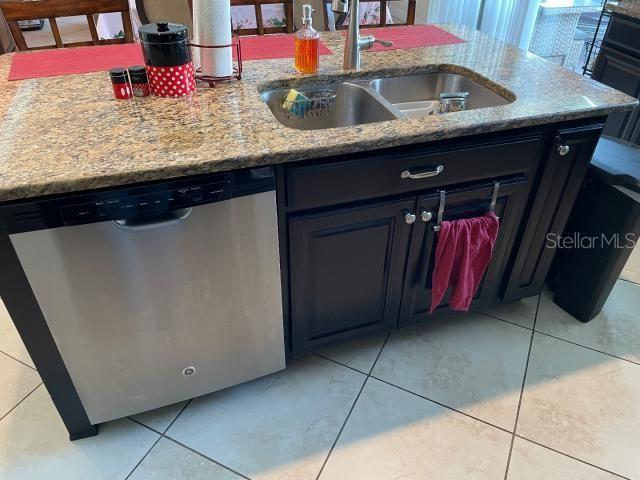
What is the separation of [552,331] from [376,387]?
77 centimetres

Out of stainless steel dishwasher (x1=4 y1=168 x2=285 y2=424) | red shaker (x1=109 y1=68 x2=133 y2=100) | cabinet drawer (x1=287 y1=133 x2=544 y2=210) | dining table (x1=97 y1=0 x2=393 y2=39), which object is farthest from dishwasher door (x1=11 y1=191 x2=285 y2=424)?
dining table (x1=97 y1=0 x2=393 y2=39)

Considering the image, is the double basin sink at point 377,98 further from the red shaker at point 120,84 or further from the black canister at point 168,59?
the red shaker at point 120,84

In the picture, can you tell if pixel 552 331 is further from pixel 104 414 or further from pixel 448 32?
pixel 104 414

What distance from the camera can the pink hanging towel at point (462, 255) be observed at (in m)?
1.50

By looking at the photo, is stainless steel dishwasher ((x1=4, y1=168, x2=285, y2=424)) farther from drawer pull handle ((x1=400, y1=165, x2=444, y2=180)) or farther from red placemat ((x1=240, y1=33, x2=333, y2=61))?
red placemat ((x1=240, y1=33, x2=333, y2=61))

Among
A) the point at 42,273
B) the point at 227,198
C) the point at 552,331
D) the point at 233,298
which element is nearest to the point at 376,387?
the point at 233,298

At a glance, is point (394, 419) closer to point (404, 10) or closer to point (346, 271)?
point (346, 271)

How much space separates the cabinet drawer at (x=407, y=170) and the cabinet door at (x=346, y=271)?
53 mm

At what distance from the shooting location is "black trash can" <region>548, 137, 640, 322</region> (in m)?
1.70

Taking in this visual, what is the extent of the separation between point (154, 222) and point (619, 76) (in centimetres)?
254

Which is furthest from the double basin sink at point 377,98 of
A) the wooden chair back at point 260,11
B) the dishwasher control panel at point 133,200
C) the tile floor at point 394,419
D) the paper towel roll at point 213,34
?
the tile floor at point 394,419

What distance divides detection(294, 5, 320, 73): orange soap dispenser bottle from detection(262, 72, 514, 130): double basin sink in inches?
2.7

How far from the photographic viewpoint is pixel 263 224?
1272 mm

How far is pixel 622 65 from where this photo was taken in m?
2.49
